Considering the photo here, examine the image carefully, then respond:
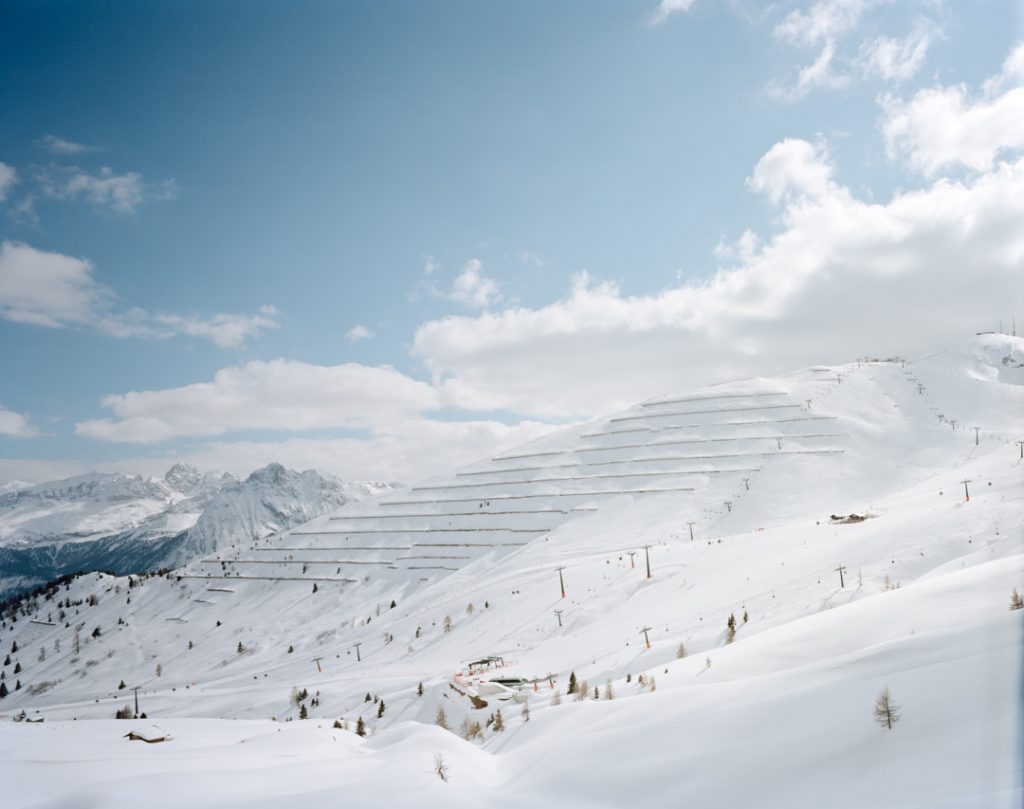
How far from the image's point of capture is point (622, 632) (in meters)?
24.0

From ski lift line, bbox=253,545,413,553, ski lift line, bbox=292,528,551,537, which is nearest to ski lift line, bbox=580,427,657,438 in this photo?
ski lift line, bbox=292,528,551,537

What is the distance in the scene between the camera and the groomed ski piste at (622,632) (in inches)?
262

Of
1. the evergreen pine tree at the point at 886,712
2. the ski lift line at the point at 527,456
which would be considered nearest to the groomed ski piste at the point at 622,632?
the evergreen pine tree at the point at 886,712

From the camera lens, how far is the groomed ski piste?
6652 millimetres

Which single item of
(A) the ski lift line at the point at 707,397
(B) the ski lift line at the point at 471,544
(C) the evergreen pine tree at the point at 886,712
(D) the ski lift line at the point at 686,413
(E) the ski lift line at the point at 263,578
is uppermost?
(A) the ski lift line at the point at 707,397

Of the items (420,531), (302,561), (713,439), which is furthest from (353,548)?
(713,439)

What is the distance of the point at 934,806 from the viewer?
454 cm

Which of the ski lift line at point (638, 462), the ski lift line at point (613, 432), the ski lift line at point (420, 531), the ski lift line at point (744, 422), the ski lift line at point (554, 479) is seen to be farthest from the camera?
the ski lift line at point (613, 432)

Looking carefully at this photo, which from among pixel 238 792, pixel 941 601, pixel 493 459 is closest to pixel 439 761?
pixel 238 792

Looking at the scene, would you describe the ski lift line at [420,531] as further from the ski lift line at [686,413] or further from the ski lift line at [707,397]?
the ski lift line at [707,397]

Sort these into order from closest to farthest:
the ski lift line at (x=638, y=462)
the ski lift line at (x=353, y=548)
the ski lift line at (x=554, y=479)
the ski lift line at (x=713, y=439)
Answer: the ski lift line at (x=638, y=462) → the ski lift line at (x=554, y=479) → the ski lift line at (x=713, y=439) → the ski lift line at (x=353, y=548)

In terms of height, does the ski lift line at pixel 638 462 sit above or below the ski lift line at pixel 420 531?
above

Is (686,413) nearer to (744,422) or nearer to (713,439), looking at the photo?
(744,422)

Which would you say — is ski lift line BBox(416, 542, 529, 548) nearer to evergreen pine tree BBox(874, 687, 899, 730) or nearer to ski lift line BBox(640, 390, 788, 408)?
ski lift line BBox(640, 390, 788, 408)
